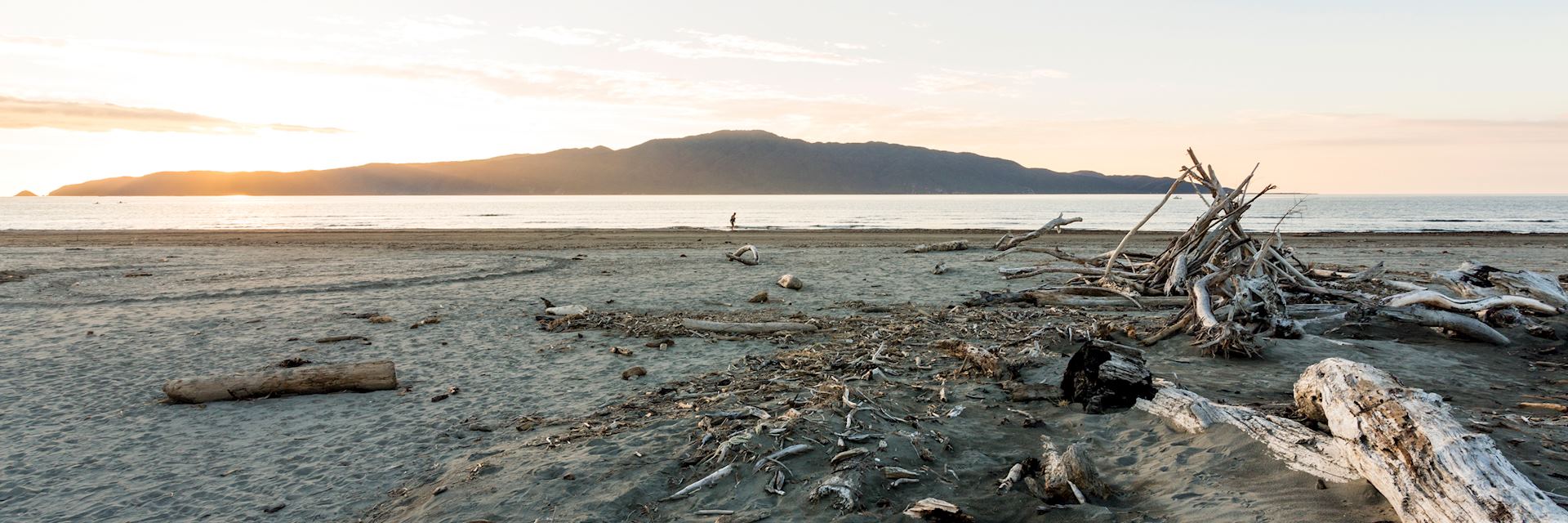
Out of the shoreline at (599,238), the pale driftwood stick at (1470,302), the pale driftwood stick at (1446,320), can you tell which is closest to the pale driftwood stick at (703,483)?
the pale driftwood stick at (1446,320)

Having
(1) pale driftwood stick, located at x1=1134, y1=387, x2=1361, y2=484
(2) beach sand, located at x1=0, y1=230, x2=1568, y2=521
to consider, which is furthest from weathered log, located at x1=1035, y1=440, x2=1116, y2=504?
(1) pale driftwood stick, located at x1=1134, y1=387, x2=1361, y2=484

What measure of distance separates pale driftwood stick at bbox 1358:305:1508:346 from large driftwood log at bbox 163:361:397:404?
1040cm

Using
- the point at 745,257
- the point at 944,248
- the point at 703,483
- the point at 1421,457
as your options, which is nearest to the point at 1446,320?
the point at 1421,457

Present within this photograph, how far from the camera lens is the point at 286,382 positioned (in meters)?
6.77

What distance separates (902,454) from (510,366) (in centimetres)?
483

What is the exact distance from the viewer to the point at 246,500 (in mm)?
4645

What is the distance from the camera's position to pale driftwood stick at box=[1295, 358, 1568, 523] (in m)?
2.98

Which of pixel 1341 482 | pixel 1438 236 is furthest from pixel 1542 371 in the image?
pixel 1438 236

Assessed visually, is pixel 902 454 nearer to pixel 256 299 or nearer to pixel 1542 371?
pixel 1542 371

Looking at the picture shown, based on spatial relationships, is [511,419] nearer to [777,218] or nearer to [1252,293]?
[1252,293]

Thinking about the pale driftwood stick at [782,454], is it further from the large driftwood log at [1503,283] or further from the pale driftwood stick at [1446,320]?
the large driftwood log at [1503,283]

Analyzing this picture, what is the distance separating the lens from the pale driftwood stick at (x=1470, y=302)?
7852 millimetres

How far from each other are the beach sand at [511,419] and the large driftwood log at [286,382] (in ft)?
0.34

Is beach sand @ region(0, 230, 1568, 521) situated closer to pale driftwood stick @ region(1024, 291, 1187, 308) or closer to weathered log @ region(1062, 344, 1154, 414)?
weathered log @ region(1062, 344, 1154, 414)
